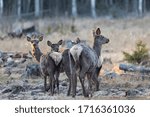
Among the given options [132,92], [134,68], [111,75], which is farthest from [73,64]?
[134,68]

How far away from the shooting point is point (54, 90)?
16047 millimetres

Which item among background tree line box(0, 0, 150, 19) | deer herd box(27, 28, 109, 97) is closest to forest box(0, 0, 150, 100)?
deer herd box(27, 28, 109, 97)

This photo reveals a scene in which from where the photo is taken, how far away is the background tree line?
184 ft

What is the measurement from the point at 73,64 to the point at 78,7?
48242 mm

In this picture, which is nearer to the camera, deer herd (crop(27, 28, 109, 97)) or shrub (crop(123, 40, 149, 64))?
deer herd (crop(27, 28, 109, 97))

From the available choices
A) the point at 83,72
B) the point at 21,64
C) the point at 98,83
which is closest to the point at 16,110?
the point at 83,72

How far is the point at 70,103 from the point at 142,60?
10209mm

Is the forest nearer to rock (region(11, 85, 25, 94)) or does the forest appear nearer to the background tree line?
rock (region(11, 85, 25, 94))

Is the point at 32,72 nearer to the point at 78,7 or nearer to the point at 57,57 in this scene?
the point at 57,57

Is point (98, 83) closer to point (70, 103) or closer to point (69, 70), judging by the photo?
point (69, 70)

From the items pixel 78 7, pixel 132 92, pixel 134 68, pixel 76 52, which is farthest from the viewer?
pixel 78 7

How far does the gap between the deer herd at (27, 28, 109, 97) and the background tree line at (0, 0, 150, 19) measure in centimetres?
3753

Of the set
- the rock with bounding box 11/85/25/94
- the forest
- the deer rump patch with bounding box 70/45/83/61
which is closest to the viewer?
the deer rump patch with bounding box 70/45/83/61

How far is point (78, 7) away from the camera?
206 ft
